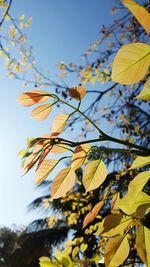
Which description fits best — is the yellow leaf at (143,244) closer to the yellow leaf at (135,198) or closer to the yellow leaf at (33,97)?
the yellow leaf at (135,198)

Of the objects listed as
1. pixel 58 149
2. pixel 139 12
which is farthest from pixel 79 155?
pixel 139 12

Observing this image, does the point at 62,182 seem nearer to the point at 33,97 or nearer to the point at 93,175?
the point at 93,175

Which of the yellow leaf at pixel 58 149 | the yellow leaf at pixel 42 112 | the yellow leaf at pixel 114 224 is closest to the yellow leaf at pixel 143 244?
A: the yellow leaf at pixel 114 224

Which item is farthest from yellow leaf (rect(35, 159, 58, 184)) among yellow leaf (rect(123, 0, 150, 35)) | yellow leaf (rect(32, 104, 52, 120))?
yellow leaf (rect(123, 0, 150, 35))

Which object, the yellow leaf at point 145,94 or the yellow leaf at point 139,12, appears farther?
the yellow leaf at point 145,94

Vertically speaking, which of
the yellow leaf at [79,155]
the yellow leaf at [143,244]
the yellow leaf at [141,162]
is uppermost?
the yellow leaf at [79,155]

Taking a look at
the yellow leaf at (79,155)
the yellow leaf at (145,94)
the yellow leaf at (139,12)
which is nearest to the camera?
the yellow leaf at (139,12)

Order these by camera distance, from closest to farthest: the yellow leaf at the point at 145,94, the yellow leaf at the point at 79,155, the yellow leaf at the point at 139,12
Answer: the yellow leaf at the point at 139,12, the yellow leaf at the point at 145,94, the yellow leaf at the point at 79,155

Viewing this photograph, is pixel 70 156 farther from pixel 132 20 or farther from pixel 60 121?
pixel 132 20
